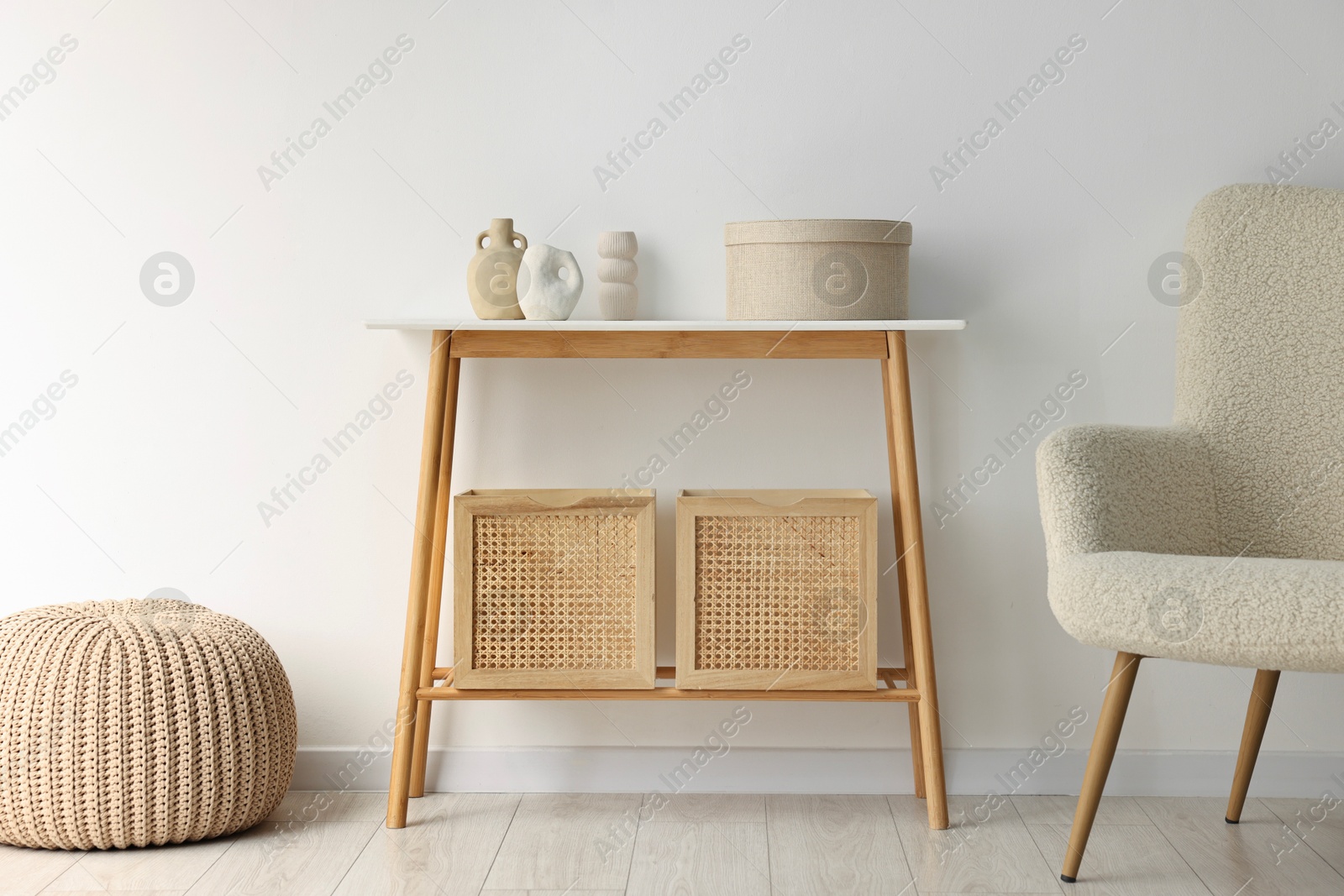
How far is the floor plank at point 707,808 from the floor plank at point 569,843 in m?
0.04

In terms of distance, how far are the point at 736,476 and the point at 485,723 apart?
584mm

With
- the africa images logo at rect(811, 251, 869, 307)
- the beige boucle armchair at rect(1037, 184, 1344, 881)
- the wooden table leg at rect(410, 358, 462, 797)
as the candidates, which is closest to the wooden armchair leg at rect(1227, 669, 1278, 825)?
the beige boucle armchair at rect(1037, 184, 1344, 881)

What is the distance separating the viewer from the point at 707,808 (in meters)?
1.69

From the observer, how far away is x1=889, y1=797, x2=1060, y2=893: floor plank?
142cm

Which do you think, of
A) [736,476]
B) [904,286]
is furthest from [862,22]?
[736,476]

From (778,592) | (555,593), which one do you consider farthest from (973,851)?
(555,593)

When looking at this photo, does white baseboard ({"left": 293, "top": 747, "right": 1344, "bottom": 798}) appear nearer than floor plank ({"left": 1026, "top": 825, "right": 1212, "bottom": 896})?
No

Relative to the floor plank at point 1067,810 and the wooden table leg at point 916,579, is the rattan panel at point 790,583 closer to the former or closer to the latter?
the wooden table leg at point 916,579

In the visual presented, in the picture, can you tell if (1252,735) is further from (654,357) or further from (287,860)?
(287,860)

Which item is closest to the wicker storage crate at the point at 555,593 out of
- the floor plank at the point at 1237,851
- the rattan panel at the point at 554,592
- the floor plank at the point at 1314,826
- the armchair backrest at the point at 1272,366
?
the rattan panel at the point at 554,592

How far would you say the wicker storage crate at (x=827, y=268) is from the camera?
5.13 feet

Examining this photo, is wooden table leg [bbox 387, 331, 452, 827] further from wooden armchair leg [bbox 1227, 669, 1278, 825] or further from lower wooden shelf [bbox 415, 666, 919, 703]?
wooden armchair leg [bbox 1227, 669, 1278, 825]

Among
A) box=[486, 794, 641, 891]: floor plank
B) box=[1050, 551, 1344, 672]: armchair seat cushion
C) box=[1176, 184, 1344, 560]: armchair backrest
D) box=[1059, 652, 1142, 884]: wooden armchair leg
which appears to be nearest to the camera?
box=[1050, 551, 1344, 672]: armchair seat cushion

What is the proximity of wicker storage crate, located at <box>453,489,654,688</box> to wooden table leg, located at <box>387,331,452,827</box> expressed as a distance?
0.20ft
